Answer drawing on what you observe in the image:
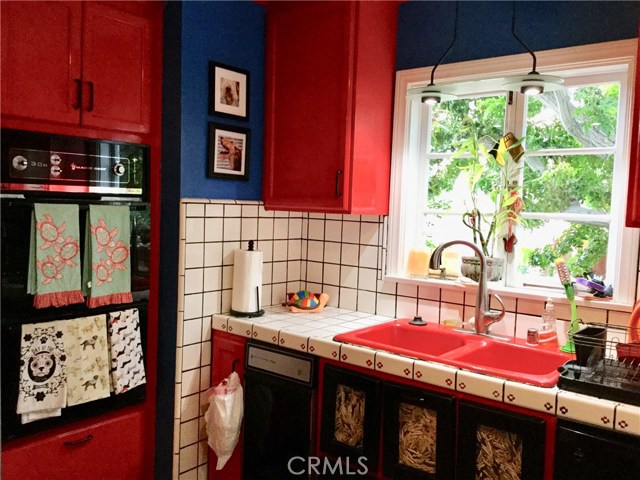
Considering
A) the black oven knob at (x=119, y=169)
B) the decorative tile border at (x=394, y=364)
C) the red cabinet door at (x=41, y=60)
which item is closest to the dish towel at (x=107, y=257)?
the black oven knob at (x=119, y=169)

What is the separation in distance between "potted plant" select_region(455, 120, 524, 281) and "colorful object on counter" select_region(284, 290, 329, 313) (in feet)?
2.45

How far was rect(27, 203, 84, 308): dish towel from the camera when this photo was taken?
2035 millimetres

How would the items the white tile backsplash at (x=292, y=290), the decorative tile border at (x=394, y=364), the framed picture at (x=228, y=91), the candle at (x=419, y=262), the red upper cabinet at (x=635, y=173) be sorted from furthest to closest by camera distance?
the candle at (x=419, y=262), the framed picture at (x=228, y=91), the white tile backsplash at (x=292, y=290), the decorative tile border at (x=394, y=364), the red upper cabinet at (x=635, y=173)

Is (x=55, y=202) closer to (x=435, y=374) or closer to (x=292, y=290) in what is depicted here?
(x=292, y=290)

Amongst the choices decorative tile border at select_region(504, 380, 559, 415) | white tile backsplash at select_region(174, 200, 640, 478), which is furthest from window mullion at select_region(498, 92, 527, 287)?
decorative tile border at select_region(504, 380, 559, 415)

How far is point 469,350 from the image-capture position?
214 cm

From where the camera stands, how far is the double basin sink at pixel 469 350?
1862 millimetres

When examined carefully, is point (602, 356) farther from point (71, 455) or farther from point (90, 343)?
point (71, 455)

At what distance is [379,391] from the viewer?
2.00 meters

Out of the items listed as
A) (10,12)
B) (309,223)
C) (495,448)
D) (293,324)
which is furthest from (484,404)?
(10,12)

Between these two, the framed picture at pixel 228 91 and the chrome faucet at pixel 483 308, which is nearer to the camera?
the chrome faucet at pixel 483 308

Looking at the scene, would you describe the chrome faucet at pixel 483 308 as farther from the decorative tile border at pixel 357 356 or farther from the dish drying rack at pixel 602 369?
the decorative tile border at pixel 357 356

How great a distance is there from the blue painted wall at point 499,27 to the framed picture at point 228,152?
86 cm

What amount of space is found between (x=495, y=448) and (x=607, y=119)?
1.42 m
